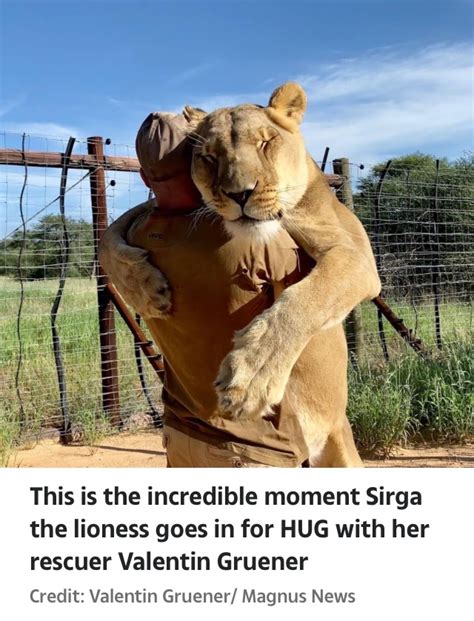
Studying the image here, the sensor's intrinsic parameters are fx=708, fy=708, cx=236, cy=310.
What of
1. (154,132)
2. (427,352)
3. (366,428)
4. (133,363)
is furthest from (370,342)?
(154,132)

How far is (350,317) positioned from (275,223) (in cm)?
562

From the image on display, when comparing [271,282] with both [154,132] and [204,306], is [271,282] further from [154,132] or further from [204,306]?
[154,132]

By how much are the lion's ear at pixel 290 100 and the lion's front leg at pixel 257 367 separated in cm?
75

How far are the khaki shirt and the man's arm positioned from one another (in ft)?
0.13

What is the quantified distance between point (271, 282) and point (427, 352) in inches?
239

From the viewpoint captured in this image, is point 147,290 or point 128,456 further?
point 128,456

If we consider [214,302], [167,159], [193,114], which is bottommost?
[214,302]

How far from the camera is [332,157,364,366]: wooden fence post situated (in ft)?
25.5

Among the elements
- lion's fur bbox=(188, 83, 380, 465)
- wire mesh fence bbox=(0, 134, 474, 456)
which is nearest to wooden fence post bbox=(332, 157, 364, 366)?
wire mesh fence bbox=(0, 134, 474, 456)

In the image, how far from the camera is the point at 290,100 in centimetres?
252

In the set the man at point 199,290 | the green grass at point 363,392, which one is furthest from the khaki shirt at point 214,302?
the green grass at point 363,392

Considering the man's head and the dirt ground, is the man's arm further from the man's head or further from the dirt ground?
the dirt ground

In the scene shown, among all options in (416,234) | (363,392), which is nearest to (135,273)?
(363,392)

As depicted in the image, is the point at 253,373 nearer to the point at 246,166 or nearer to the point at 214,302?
the point at 214,302
